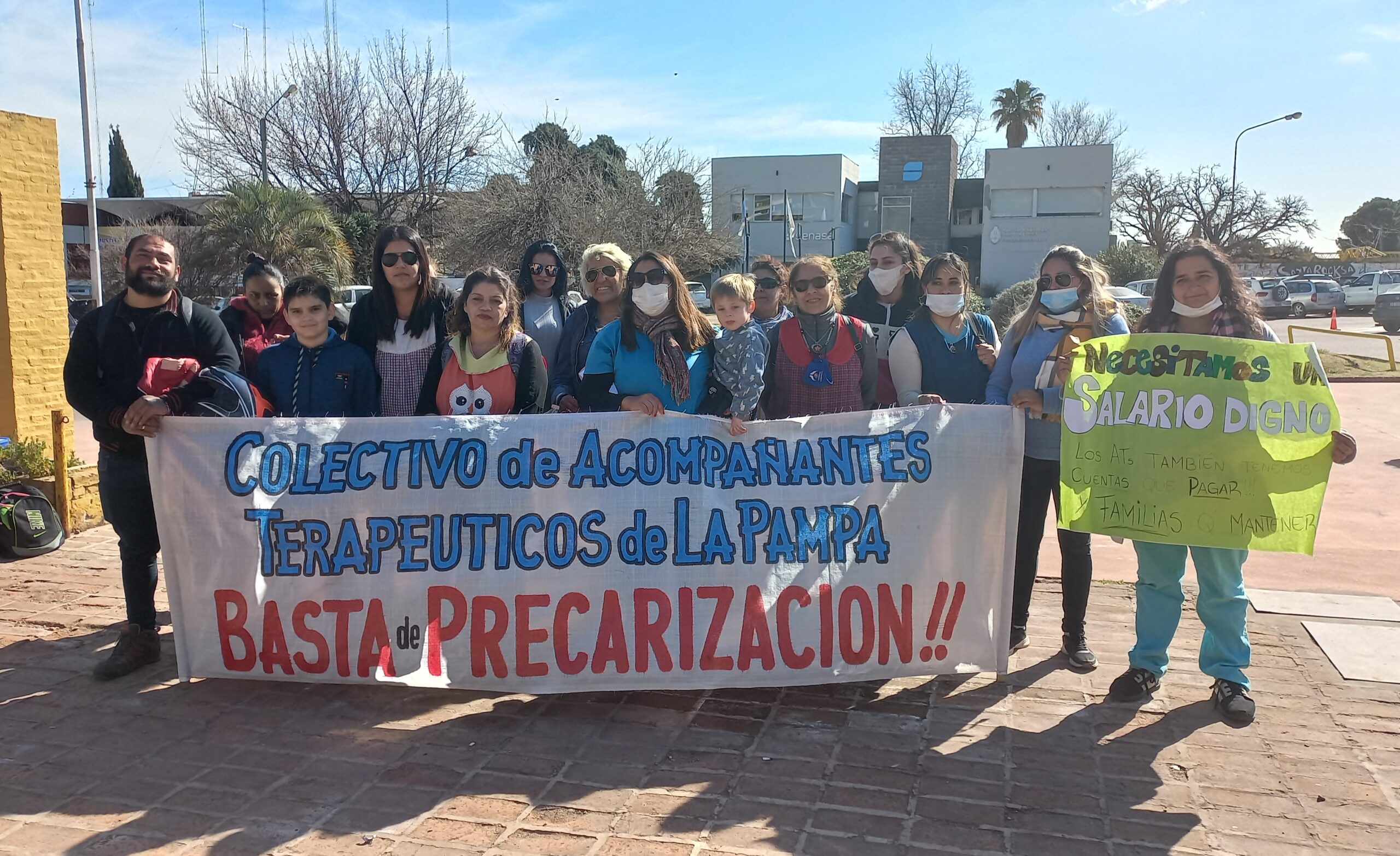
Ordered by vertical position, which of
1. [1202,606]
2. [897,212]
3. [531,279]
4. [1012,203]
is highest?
[1012,203]

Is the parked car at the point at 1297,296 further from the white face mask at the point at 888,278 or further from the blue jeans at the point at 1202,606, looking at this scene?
the blue jeans at the point at 1202,606

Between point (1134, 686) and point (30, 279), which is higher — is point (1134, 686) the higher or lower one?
the lower one

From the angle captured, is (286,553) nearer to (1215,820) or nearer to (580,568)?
(580,568)

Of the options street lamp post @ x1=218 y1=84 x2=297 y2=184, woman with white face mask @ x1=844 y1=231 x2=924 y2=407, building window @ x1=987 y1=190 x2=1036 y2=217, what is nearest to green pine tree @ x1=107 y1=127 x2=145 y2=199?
street lamp post @ x1=218 y1=84 x2=297 y2=184

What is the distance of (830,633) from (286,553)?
222 cm

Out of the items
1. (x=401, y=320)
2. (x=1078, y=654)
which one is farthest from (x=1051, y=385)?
(x=401, y=320)

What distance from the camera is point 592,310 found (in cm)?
497

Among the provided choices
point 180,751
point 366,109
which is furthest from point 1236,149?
point 180,751

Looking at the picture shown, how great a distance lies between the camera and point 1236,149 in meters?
40.8

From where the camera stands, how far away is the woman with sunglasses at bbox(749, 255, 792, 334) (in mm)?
4840

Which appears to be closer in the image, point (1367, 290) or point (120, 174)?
point (1367, 290)

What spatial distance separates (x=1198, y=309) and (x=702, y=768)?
2.66 metres

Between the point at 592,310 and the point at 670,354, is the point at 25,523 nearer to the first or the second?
the point at 592,310

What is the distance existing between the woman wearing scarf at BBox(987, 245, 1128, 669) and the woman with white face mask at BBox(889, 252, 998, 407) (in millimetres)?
135
